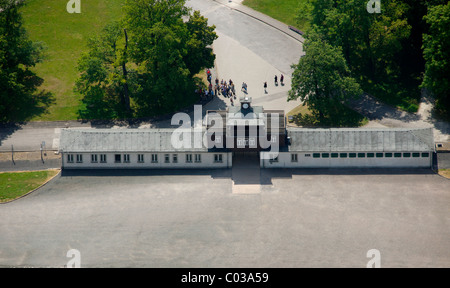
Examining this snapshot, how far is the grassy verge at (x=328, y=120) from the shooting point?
107 m

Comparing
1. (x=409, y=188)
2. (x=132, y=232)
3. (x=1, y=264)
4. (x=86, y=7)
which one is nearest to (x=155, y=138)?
(x=132, y=232)

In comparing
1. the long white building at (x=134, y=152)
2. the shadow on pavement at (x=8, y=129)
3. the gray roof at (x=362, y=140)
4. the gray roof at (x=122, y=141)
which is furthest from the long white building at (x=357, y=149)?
the shadow on pavement at (x=8, y=129)

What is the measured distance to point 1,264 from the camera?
80875 millimetres

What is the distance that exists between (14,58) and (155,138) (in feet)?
107

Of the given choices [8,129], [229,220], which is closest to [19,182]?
[8,129]

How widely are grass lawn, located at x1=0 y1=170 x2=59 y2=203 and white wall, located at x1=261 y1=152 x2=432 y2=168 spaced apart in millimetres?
32426

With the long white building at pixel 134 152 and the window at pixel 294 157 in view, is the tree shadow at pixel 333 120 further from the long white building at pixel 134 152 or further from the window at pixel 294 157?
the long white building at pixel 134 152

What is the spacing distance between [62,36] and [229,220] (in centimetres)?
6352

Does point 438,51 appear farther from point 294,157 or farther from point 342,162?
point 294,157

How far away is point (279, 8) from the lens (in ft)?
457

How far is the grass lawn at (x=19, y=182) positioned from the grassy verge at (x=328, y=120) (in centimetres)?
3923
